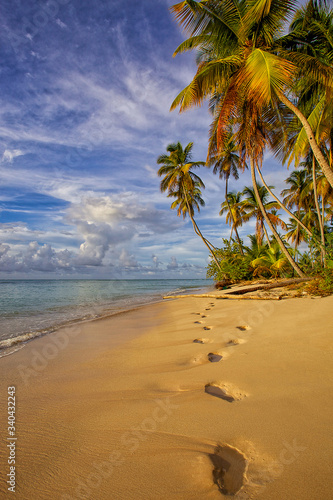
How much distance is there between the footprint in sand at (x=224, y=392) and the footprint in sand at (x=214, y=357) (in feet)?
2.21

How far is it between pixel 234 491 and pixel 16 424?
1.82 m

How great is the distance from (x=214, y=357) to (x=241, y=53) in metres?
10.8


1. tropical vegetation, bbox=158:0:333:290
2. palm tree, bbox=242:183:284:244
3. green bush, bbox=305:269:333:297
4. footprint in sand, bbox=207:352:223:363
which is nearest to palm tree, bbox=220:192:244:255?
palm tree, bbox=242:183:284:244

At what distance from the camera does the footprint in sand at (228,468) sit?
1.25 m

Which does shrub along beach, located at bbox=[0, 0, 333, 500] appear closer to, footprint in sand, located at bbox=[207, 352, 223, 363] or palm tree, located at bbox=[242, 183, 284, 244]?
footprint in sand, located at bbox=[207, 352, 223, 363]

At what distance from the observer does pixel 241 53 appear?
895 centimetres

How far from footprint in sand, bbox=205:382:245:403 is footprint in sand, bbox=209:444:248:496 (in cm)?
62

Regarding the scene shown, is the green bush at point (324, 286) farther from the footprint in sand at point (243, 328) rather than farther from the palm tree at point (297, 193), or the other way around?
the palm tree at point (297, 193)

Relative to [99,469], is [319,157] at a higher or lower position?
higher

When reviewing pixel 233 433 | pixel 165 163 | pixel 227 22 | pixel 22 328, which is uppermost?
pixel 165 163

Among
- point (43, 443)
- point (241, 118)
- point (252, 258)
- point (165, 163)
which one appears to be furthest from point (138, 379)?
point (165, 163)

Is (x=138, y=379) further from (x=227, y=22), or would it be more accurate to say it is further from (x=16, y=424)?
(x=227, y=22)

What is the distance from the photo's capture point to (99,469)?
1432 millimetres

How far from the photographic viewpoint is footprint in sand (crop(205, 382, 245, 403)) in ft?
7.04
